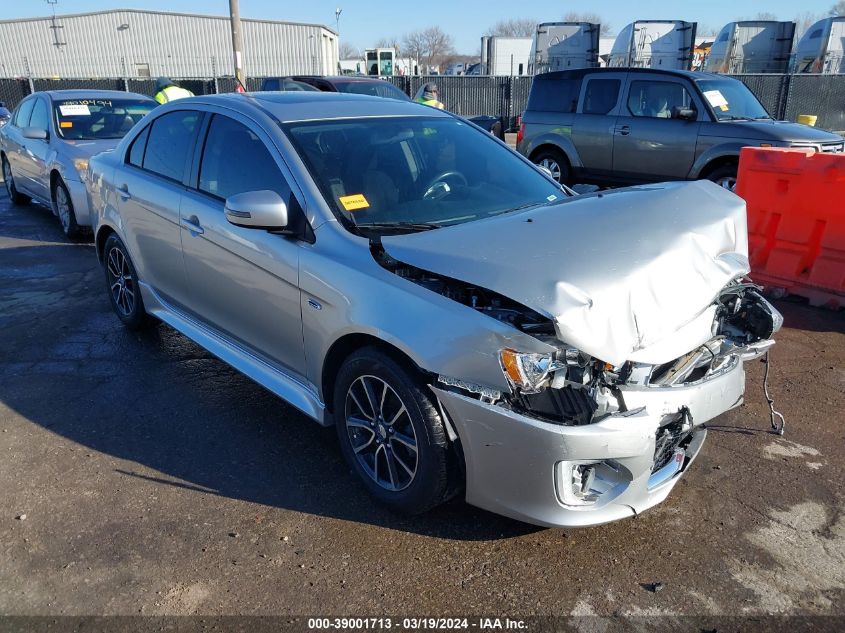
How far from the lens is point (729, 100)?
9562 mm

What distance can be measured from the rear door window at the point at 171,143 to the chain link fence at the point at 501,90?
1546 cm

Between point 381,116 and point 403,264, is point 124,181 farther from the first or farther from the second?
point 403,264

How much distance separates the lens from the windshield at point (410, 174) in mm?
3404

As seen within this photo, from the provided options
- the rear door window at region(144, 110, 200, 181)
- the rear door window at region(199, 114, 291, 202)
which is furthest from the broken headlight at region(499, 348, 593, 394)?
the rear door window at region(144, 110, 200, 181)

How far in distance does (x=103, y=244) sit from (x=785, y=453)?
502 cm

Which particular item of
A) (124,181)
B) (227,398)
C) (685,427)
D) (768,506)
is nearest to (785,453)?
(768,506)

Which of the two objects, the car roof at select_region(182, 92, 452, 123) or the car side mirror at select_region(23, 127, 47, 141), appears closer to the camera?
the car roof at select_region(182, 92, 452, 123)

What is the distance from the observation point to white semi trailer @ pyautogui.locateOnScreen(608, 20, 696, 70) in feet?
66.8

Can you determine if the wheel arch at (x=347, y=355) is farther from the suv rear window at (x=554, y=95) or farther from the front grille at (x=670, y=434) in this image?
the suv rear window at (x=554, y=95)

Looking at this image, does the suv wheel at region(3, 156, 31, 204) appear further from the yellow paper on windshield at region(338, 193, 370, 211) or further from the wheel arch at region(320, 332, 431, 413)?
the wheel arch at region(320, 332, 431, 413)

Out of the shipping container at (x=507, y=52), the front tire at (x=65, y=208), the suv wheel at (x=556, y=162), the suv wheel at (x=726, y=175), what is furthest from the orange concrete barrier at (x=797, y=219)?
the shipping container at (x=507, y=52)

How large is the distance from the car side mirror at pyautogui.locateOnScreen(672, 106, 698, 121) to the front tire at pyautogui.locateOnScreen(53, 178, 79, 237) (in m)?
7.84

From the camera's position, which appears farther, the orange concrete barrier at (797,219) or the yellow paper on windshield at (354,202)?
the orange concrete barrier at (797,219)

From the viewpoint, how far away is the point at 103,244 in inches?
217
